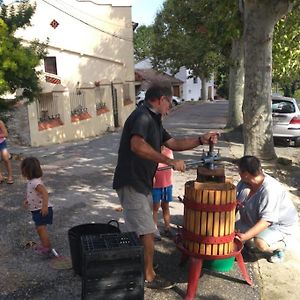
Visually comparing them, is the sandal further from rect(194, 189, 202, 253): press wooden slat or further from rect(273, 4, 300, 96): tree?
rect(273, 4, 300, 96): tree

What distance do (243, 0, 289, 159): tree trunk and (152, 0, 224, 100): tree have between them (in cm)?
643

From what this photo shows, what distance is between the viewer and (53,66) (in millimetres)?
19672

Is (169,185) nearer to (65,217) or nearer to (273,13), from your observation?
(65,217)

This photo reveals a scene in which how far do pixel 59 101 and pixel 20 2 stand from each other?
4.50 metres

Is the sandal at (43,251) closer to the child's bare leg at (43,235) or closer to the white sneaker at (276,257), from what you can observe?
the child's bare leg at (43,235)

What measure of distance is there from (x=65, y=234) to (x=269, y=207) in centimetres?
252

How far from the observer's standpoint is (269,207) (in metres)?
4.00

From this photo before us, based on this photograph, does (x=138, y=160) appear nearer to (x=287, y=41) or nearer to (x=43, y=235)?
(x=43, y=235)

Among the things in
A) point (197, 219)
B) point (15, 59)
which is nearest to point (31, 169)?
point (197, 219)

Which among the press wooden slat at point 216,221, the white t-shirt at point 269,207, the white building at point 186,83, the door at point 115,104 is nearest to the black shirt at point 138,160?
the press wooden slat at point 216,221

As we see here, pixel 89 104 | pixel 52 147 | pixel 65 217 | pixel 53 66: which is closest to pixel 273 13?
pixel 65 217

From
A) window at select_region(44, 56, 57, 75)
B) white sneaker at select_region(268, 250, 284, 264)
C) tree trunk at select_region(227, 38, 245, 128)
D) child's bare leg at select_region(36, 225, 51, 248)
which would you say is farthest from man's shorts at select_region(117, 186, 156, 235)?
window at select_region(44, 56, 57, 75)

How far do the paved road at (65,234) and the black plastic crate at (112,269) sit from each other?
586 mm

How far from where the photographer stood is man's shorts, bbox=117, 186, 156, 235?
3.75 m
